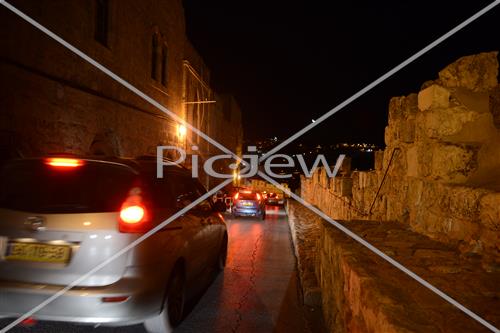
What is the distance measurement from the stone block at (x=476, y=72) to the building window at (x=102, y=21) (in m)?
10.3

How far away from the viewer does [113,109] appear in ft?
38.9

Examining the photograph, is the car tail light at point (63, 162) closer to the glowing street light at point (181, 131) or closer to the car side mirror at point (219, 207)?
the car side mirror at point (219, 207)

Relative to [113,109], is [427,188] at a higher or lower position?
lower

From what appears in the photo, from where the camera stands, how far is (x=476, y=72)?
444 centimetres

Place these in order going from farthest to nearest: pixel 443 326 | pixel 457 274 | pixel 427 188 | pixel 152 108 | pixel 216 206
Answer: pixel 152 108 → pixel 216 206 → pixel 427 188 → pixel 457 274 → pixel 443 326

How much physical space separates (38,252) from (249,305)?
2.85 m

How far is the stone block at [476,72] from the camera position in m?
4.39

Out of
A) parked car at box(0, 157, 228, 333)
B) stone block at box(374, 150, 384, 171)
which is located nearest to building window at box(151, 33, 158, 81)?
stone block at box(374, 150, 384, 171)

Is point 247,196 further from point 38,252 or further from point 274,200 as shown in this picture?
point 38,252

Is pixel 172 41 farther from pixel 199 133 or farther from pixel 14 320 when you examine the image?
pixel 14 320

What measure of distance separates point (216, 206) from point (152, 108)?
10118 mm

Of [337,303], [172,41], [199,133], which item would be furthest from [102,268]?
[199,133]

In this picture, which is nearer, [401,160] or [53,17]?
[401,160]

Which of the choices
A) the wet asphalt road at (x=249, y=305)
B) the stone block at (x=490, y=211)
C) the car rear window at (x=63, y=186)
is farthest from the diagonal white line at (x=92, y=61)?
the stone block at (x=490, y=211)
